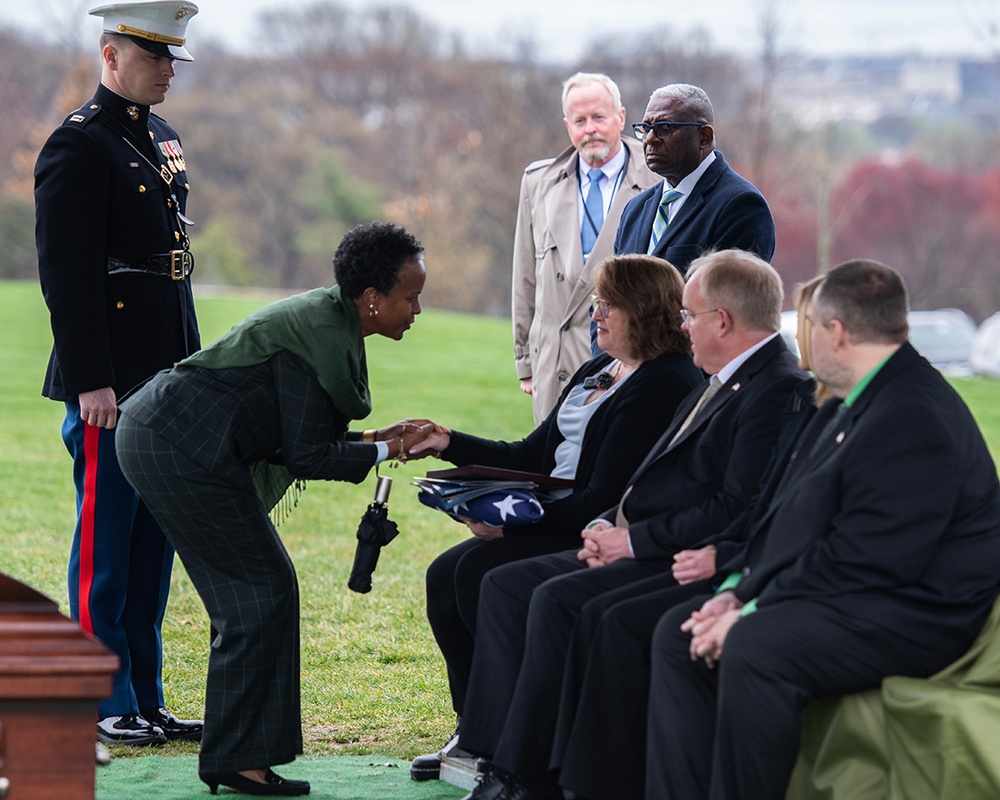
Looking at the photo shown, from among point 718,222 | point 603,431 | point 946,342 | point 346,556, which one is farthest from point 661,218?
point 946,342

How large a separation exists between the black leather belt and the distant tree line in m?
24.6

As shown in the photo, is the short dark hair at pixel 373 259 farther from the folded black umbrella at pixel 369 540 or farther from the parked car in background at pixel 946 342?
the parked car in background at pixel 946 342

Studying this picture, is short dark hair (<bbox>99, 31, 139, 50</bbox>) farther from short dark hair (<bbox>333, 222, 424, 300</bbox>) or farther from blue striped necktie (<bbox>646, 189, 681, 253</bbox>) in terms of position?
blue striped necktie (<bbox>646, 189, 681, 253</bbox>)

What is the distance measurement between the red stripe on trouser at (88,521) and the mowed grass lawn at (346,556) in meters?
0.51

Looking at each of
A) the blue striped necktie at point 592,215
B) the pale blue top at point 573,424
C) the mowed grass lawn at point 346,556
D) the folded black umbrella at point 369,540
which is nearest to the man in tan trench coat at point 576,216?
the blue striped necktie at point 592,215

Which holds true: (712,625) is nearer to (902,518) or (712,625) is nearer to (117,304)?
(902,518)

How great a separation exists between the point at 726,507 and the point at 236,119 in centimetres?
3497

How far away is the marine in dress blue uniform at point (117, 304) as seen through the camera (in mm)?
4320

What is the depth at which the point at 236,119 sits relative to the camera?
122 ft

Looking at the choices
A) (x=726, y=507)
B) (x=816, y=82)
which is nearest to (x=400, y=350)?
(x=726, y=507)

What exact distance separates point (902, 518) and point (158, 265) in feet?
8.02

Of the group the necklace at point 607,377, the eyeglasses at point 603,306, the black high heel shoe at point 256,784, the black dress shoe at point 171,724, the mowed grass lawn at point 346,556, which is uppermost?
the eyeglasses at point 603,306

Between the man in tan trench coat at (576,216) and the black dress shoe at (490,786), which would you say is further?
the man in tan trench coat at (576,216)

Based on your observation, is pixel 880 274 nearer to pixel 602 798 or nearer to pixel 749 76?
pixel 602 798
